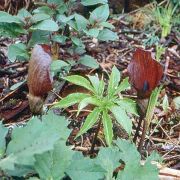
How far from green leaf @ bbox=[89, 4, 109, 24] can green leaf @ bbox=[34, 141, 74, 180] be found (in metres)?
0.82

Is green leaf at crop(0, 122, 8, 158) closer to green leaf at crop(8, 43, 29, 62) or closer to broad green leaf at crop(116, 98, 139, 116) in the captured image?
broad green leaf at crop(116, 98, 139, 116)

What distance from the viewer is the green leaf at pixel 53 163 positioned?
2.84 ft

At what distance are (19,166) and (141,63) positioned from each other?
509mm

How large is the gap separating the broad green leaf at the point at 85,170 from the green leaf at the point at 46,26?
25.3 inches

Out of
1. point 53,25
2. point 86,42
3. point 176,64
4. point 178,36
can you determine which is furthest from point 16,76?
point 178,36

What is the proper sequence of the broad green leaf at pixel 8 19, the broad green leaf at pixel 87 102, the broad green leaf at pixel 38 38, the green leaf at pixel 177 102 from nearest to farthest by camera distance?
the broad green leaf at pixel 87 102
the broad green leaf at pixel 8 19
the broad green leaf at pixel 38 38
the green leaf at pixel 177 102

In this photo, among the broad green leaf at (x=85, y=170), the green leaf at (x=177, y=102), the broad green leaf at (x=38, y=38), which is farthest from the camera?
the green leaf at (x=177, y=102)

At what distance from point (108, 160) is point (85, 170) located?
3.6 inches

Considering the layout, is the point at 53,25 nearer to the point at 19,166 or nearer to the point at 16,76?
the point at 16,76

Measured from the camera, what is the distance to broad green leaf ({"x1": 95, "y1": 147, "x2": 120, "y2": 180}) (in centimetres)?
98

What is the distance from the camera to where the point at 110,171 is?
98 cm

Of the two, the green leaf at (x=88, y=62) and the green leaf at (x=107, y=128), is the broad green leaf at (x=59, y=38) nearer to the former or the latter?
the green leaf at (x=88, y=62)

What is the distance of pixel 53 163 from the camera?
880 mm

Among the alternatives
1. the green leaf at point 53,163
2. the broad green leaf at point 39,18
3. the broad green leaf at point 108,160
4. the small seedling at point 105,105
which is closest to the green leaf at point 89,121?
the small seedling at point 105,105
